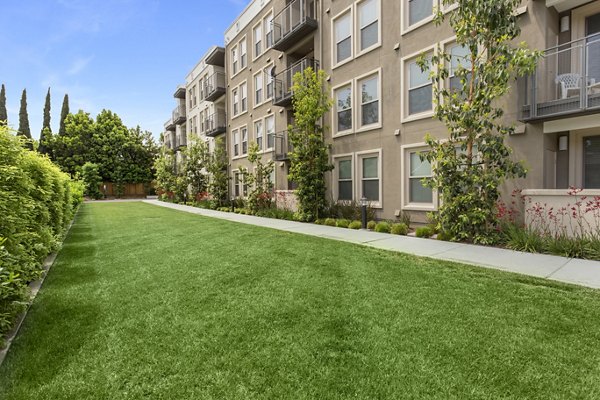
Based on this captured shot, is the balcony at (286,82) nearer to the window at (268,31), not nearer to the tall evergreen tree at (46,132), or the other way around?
the window at (268,31)

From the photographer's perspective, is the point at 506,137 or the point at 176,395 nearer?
the point at 176,395

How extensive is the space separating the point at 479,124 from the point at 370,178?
4.75 meters

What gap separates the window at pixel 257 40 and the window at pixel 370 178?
35.4 ft

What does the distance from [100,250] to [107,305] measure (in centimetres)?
395

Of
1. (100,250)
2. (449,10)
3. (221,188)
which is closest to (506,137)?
(449,10)

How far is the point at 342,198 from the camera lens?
13.0m

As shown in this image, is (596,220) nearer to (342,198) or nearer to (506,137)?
(506,137)

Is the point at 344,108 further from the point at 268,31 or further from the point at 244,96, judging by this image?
the point at 244,96

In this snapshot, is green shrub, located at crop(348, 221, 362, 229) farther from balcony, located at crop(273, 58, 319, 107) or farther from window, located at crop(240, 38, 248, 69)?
window, located at crop(240, 38, 248, 69)

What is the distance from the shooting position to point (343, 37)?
42.2ft

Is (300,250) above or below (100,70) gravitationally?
below

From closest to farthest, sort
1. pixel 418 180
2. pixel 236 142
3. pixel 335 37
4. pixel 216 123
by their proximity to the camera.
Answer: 1. pixel 418 180
2. pixel 335 37
3. pixel 236 142
4. pixel 216 123

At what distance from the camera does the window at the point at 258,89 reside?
61.6ft

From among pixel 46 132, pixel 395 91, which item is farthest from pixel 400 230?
pixel 46 132
